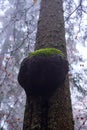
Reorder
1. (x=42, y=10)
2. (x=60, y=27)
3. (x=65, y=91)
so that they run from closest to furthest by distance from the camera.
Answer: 1. (x=65, y=91)
2. (x=60, y=27)
3. (x=42, y=10)

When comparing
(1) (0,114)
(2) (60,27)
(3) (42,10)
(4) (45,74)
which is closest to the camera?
(4) (45,74)

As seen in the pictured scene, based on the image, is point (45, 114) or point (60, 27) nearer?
point (45, 114)

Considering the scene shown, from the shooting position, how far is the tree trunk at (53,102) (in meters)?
2.42

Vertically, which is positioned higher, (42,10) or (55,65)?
(42,10)

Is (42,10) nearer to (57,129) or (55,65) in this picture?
(55,65)

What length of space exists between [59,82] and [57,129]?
519 mm

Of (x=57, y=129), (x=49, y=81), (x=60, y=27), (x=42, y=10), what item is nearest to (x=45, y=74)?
(x=49, y=81)

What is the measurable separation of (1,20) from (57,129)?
30.3 metres

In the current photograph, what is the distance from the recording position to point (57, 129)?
2361 mm

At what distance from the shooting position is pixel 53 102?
2.57 metres

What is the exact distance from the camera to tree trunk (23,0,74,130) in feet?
7.94

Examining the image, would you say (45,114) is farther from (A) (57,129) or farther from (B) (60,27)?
(B) (60,27)

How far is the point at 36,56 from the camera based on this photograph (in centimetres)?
260

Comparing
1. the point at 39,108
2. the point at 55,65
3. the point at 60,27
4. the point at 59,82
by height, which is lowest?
the point at 39,108
